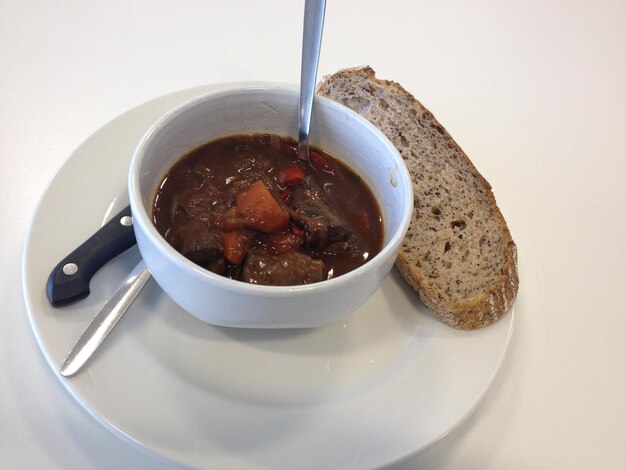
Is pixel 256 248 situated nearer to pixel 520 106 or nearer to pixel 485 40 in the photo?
pixel 520 106

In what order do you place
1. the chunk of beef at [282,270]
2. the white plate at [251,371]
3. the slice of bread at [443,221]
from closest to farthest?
the white plate at [251,371] → the chunk of beef at [282,270] → the slice of bread at [443,221]

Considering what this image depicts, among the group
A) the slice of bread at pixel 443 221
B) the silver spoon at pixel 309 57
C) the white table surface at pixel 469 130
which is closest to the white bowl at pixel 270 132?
the silver spoon at pixel 309 57

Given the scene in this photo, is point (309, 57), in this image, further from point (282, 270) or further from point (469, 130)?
point (469, 130)

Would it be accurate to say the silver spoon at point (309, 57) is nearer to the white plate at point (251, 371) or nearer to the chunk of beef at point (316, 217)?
the chunk of beef at point (316, 217)

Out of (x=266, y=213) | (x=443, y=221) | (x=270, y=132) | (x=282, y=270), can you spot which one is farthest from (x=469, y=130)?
(x=282, y=270)

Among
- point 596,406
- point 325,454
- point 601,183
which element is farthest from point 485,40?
point 325,454

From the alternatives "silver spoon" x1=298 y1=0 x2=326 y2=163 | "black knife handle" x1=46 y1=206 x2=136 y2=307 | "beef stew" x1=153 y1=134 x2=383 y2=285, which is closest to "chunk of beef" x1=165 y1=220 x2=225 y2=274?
"beef stew" x1=153 y1=134 x2=383 y2=285
